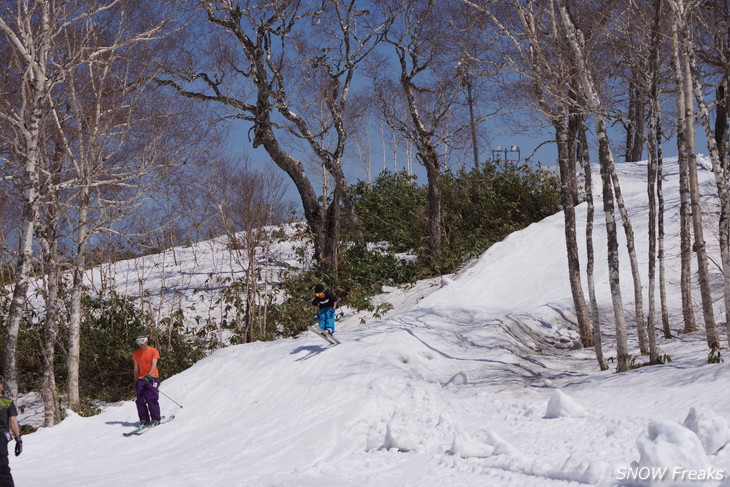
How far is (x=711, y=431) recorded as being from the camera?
18.5 feet

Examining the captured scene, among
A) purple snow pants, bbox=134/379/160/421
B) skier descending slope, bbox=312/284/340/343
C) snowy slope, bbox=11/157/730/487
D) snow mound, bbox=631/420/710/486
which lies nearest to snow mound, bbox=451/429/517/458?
snowy slope, bbox=11/157/730/487

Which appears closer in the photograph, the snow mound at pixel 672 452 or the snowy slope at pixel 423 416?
the snow mound at pixel 672 452

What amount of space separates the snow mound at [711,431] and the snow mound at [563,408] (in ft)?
6.21

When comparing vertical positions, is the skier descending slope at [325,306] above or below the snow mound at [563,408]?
above

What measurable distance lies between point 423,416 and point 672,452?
4008 millimetres

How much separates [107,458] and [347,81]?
45.2 ft

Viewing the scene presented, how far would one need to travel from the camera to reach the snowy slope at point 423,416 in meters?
6.12

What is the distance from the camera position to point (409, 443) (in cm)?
732

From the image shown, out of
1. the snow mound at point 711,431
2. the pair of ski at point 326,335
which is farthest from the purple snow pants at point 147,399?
the snow mound at point 711,431

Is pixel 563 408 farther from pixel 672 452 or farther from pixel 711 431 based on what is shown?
pixel 672 452

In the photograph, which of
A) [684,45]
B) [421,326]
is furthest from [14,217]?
[684,45]

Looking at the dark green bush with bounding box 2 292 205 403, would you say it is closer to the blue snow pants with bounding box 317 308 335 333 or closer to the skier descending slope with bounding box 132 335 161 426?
the blue snow pants with bounding box 317 308 335 333

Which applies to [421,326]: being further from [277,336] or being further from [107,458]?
[107,458]
